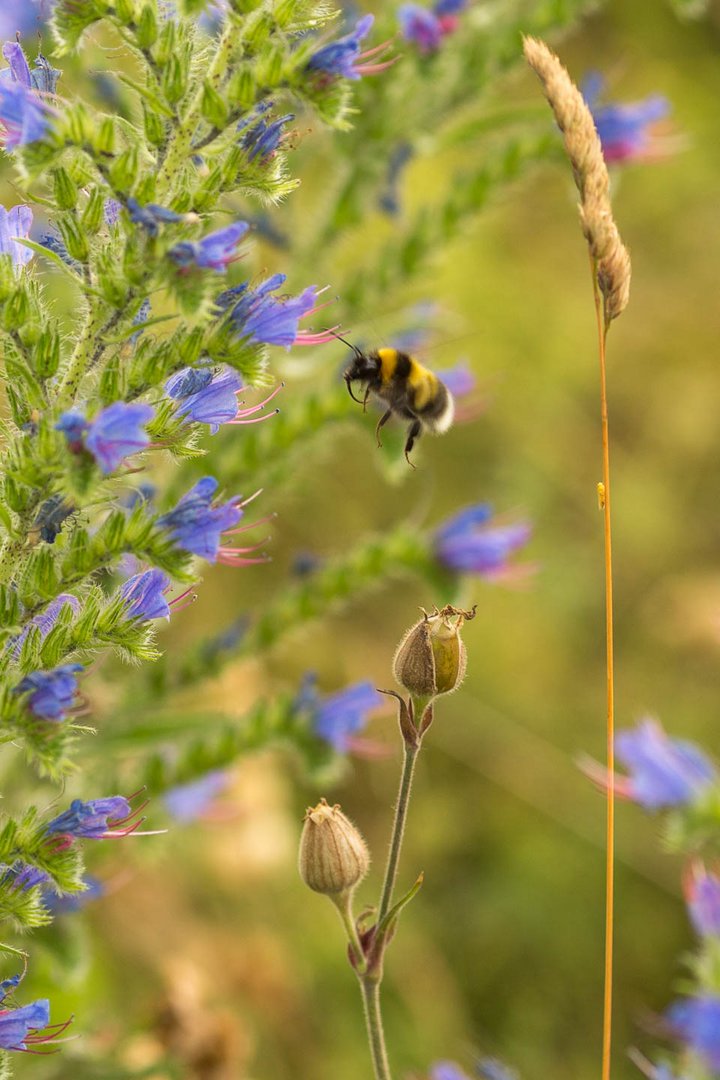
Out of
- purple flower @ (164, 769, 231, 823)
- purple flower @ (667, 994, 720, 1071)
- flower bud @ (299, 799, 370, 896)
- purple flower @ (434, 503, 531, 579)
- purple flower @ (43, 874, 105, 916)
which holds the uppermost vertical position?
purple flower @ (667, 994, 720, 1071)

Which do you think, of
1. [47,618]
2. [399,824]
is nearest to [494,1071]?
[399,824]

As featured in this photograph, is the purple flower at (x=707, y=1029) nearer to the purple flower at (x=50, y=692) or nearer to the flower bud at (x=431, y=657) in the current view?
the flower bud at (x=431, y=657)

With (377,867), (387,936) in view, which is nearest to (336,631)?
(377,867)

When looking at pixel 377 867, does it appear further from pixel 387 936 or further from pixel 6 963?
pixel 387 936

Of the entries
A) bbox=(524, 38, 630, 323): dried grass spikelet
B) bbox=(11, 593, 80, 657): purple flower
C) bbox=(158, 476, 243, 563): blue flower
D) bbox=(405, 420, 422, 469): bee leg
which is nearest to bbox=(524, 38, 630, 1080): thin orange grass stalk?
bbox=(524, 38, 630, 323): dried grass spikelet

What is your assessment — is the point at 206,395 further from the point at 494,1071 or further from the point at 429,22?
the point at 429,22

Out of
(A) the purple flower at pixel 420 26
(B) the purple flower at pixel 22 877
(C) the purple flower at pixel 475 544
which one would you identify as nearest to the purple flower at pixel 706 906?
(B) the purple flower at pixel 22 877

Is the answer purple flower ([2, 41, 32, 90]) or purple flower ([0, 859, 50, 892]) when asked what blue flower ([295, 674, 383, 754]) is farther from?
purple flower ([2, 41, 32, 90])
